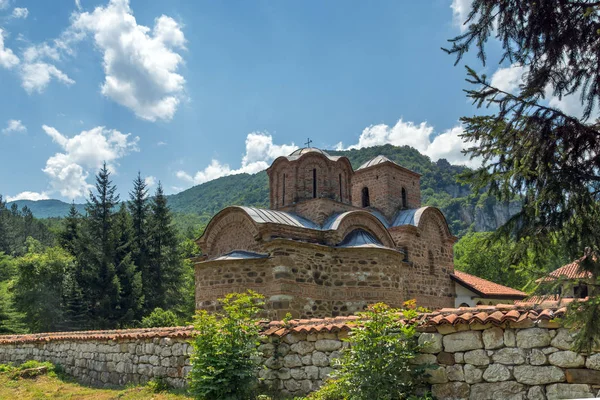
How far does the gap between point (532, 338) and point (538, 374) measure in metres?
0.32

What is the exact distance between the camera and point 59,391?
26.8ft

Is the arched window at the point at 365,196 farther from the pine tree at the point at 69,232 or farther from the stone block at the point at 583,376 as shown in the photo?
the pine tree at the point at 69,232

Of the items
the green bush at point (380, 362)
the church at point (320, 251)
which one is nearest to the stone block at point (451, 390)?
the green bush at point (380, 362)

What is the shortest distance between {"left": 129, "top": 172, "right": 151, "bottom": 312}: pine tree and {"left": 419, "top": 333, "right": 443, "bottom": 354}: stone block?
2116 centimetres

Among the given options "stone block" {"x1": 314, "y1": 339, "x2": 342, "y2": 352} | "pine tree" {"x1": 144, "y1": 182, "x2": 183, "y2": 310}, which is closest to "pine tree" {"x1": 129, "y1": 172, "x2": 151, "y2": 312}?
"pine tree" {"x1": 144, "y1": 182, "x2": 183, "y2": 310}

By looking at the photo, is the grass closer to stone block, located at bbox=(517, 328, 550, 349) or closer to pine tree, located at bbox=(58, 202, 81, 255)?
stone block, located at bbox=(517, 328, 550, 349)

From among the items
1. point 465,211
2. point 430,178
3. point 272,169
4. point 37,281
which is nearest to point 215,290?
point 272,169

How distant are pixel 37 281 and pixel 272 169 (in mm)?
14864

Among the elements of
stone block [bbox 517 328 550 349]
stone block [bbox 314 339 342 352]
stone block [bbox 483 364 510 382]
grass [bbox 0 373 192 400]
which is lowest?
grass [bbox 0 373 192 400]

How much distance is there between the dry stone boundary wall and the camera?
4117mm

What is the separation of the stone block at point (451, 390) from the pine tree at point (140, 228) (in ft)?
69.9

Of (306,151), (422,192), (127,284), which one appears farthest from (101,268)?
(422,192)

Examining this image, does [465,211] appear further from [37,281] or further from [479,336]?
[479,336]

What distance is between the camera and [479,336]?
4.60 metres
